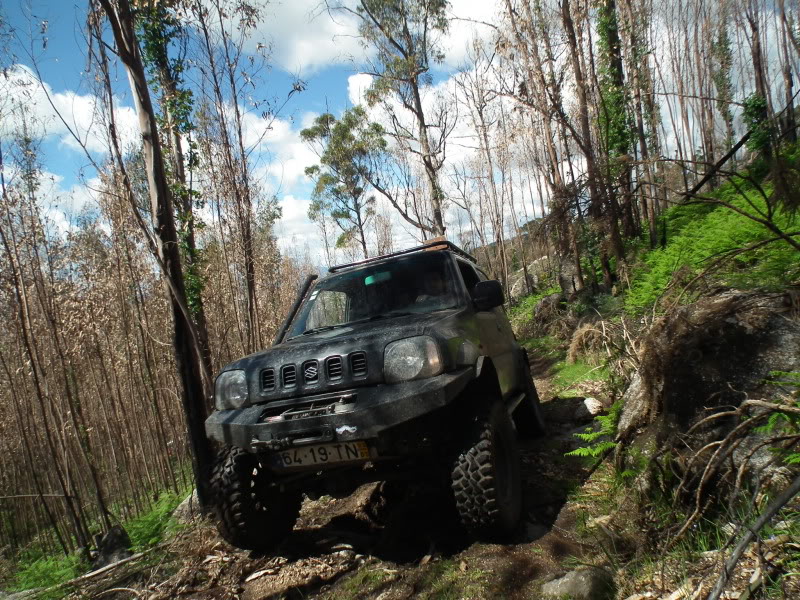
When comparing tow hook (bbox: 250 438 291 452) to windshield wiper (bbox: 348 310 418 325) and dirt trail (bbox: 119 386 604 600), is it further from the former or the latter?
windshield wiper (bbox: 348 310 418 325)

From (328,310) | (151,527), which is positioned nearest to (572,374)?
(328,310)

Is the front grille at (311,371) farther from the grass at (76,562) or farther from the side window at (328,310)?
the grass at (76,562)

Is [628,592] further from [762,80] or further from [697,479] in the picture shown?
[762,80]

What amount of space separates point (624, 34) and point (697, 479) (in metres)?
14.2

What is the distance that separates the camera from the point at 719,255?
3264 millimetres

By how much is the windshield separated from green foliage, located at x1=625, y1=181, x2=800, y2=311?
1626 mm

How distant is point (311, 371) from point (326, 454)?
1.64 feet

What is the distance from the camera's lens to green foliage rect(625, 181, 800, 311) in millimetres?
3338

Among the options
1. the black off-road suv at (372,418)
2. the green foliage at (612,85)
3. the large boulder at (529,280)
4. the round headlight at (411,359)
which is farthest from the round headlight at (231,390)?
the large boulder at (529,280)

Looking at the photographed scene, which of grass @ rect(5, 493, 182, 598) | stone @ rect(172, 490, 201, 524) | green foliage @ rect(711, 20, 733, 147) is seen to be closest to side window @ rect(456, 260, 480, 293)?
stone @ rect(172, 490, 201, 524)

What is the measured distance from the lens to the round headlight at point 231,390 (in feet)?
10.8

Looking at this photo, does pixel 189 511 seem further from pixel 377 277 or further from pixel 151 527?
pixel 377 277

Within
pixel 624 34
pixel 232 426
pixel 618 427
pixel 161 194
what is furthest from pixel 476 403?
pixel 624 34

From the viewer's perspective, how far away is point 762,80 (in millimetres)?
20609
